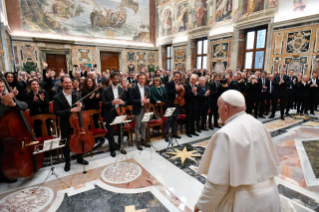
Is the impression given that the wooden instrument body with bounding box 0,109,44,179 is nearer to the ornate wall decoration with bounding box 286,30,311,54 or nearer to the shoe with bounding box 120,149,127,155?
the shoe with bounding box 120,149,127,155

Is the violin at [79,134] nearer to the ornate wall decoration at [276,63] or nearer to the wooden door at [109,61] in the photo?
the ornate wall decoration at [276,63]

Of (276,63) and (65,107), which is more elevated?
(276,63)

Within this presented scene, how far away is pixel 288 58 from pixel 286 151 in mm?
6490

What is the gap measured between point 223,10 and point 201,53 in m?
3.36

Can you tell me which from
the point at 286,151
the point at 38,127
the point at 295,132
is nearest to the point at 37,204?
the point at 38,127

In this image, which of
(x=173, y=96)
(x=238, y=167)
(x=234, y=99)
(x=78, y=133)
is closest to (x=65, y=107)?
(x=78, y=133)

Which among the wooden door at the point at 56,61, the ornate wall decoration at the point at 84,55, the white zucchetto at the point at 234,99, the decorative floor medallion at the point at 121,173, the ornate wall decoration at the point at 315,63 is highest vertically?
the ornate wall decoration at the point at 84,55

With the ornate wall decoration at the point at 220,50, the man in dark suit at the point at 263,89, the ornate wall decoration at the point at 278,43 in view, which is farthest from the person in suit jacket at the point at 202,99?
the ornate wall decoration at the point at 220,50

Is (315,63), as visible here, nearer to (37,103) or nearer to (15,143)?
(37,103)

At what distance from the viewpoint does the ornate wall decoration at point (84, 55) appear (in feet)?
44.9

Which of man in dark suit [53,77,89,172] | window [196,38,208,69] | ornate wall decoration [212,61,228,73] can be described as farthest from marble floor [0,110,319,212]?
window [196,38,208,69]

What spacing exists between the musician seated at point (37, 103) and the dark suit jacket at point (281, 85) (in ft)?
25.7

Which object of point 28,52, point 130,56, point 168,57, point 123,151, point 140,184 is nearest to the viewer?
point 140,184

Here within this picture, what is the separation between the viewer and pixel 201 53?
45.3ft
